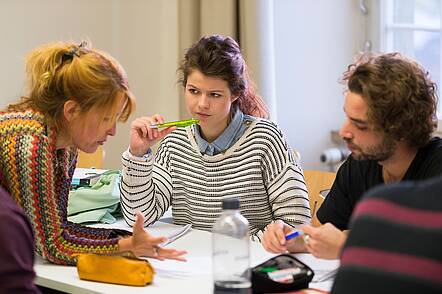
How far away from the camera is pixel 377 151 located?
167cm

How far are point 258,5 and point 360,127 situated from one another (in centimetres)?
171

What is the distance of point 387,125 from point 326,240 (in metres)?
0.31

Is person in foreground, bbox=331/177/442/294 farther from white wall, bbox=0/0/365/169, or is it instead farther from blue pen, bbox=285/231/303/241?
white wall, bbox=0/0/365/169

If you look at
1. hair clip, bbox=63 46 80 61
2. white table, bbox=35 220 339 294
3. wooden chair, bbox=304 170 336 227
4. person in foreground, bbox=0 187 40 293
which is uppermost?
hair clip, bbox=63 46 80 61

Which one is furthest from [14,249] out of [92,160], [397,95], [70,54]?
[92,160]

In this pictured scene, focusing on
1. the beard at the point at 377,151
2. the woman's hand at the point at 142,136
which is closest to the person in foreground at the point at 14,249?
the beard at the point at 377,151

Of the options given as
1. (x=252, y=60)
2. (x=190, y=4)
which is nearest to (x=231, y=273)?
(x=252, y=60)

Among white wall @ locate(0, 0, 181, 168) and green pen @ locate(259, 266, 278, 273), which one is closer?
green pen @ locate(259, 266, 278, 273)

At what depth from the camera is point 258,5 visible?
3246 mm

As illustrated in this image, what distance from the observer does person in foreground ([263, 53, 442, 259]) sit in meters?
1.62

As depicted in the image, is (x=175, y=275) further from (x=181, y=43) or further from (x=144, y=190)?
(x=181, y=43)

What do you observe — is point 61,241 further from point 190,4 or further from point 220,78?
point 190,4

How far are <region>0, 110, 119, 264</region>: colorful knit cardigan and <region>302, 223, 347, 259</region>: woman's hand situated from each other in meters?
0.51

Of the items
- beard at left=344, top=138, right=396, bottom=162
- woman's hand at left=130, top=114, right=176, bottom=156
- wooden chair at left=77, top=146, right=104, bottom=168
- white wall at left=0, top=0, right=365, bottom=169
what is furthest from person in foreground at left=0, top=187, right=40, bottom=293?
white wall at left=0, top=0, right=365, bottom=169
